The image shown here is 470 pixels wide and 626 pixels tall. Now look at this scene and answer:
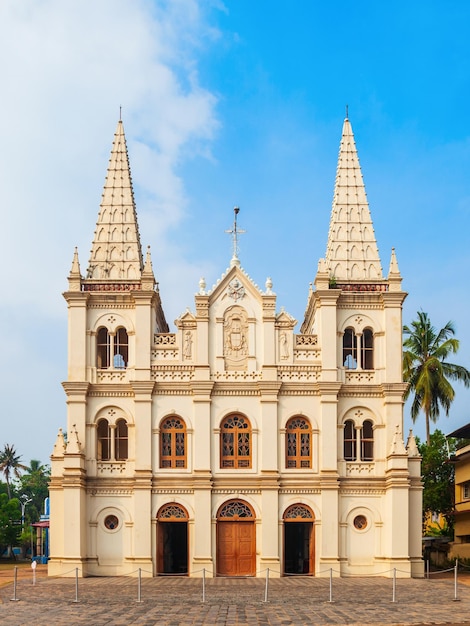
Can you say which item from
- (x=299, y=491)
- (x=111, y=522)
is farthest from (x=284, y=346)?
(x=111, y=522)

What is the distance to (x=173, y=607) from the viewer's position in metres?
25.6

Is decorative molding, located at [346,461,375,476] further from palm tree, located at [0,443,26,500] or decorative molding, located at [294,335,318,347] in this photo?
palm tree, located at [0,443,26,500]

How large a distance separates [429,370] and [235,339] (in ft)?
61.7

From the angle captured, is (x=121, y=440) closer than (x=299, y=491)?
No

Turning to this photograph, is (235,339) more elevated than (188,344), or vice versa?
(235,339)

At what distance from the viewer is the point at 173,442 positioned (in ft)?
130

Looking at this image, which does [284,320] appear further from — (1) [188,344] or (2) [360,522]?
(2) [360,522]

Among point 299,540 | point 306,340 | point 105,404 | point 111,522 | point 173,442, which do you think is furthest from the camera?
point 299,540

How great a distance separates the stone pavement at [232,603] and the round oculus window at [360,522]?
320 centimetres

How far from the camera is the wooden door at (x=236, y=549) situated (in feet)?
127

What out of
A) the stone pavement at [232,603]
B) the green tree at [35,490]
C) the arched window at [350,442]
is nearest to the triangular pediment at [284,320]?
the arched window at [350,442]

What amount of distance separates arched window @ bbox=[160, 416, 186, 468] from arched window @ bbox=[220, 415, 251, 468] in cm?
168

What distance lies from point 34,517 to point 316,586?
239 ft

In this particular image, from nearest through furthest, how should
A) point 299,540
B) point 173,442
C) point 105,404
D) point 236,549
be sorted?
point 236,549 → point 173,442 → point 105,404 → point 299,540
